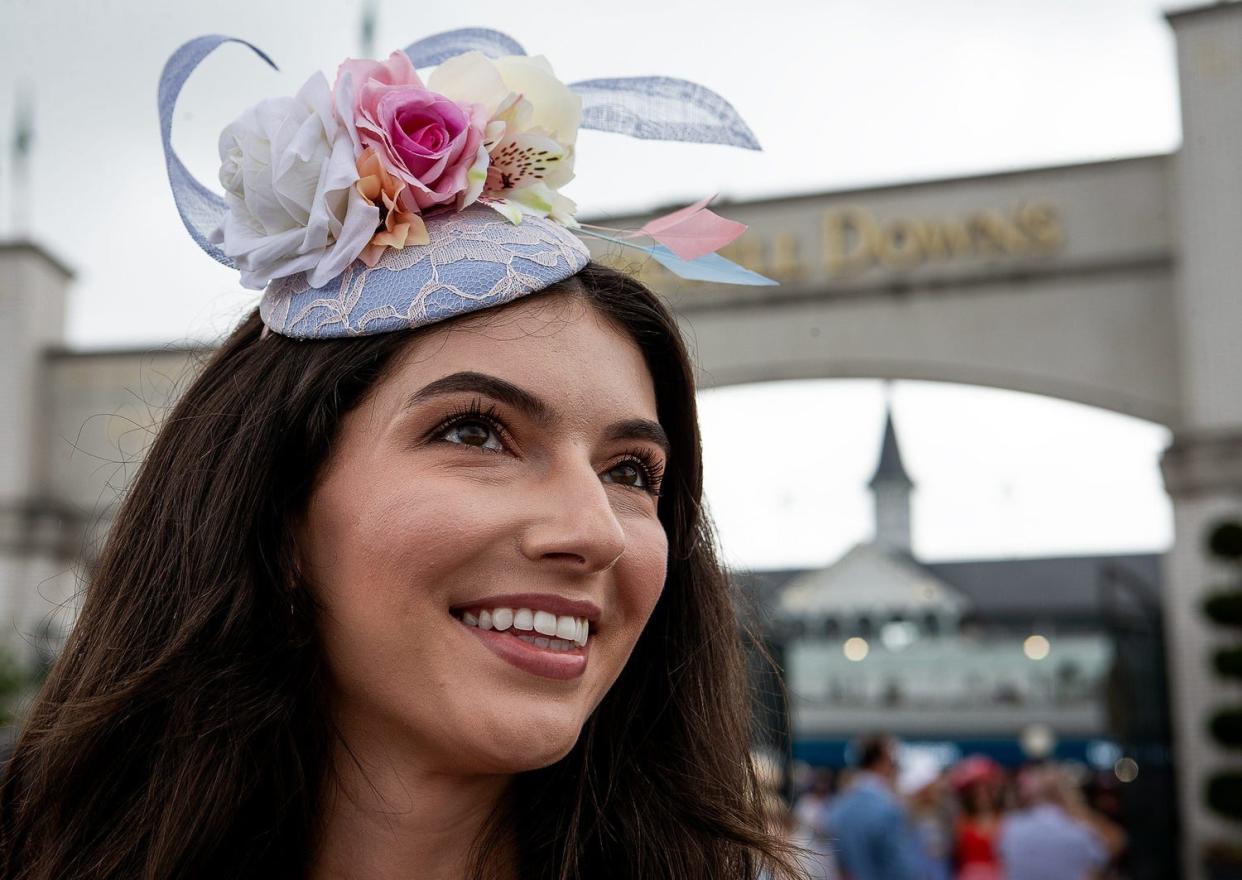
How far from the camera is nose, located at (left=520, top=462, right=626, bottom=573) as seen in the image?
1277 millimetres

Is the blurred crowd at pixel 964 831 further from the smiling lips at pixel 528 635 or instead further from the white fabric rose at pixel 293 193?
the white fabric rose at pixel 293 193

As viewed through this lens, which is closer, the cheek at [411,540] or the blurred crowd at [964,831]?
the cheek at [411,540]

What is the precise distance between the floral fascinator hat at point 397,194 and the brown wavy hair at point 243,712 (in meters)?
0.05

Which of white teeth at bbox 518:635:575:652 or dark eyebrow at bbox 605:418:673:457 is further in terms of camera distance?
dark eyebrow at bbox 605:418:673:457

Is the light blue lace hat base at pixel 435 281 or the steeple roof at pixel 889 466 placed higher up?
the steeple roof at pixel 889 466

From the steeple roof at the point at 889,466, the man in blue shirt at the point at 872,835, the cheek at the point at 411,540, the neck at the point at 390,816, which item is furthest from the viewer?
the steeple roof at the point at 889,466

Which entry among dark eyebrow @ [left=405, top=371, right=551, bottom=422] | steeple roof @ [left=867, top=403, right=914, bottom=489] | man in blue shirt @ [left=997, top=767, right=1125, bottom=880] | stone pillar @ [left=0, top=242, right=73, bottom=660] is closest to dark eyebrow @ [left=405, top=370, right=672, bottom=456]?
dark eyebrow @ [left=405, top=371, right=551, bottom=422]

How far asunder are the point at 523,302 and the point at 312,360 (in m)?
0.25

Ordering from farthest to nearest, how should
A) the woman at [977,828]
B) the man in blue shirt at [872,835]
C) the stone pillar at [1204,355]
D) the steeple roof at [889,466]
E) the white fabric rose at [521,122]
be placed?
1. the steeple roof at [889,466]
2. the stone pillar at [1204,355]
3. the woman at [977,828]
4. the man in blue shirt at [872,835]
5. the white fabric rose at [521,122]

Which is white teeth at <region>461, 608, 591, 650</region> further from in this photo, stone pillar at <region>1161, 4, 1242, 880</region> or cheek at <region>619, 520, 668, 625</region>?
stone pillar at <region>1161, 4, 1242, 880</region>

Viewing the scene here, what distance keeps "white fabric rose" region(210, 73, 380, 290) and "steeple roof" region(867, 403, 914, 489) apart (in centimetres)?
6019

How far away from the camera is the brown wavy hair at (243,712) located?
1.36 metres

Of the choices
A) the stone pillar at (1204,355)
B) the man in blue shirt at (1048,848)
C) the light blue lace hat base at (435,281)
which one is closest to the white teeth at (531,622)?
the light blue lace hat base at (435,281)

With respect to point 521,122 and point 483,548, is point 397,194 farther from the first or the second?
point 483,548
